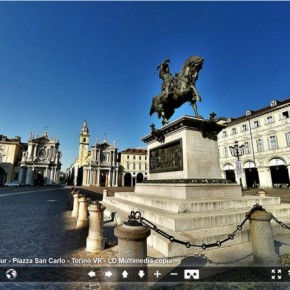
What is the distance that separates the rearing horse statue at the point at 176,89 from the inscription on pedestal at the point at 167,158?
5.51 ft

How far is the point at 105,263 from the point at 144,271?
6.28 ft

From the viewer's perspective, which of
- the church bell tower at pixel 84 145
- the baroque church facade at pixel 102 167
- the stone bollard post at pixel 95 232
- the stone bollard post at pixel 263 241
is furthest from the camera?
the church bell tower at pixel 84 145

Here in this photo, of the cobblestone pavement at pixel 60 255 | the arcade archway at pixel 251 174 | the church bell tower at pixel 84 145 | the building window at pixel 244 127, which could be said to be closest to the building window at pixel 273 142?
the arcade archway at pixel 251 174

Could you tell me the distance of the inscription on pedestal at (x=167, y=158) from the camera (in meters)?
8.01

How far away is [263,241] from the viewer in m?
3.49

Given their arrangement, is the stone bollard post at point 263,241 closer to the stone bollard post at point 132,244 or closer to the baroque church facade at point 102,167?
the stone bollard post at point 132,244

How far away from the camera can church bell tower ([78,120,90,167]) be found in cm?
8400

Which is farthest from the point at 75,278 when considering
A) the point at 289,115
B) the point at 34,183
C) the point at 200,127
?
the point at 34,183

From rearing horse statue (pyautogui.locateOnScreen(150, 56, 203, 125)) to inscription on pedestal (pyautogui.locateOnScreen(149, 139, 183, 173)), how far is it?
1.68 m

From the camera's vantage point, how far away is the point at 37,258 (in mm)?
4203

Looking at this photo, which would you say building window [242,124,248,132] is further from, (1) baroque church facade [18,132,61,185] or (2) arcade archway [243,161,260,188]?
(1) baroque church facade [18,132,61,185]

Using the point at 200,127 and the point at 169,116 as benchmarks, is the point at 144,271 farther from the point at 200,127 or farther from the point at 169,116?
the point at 169,116

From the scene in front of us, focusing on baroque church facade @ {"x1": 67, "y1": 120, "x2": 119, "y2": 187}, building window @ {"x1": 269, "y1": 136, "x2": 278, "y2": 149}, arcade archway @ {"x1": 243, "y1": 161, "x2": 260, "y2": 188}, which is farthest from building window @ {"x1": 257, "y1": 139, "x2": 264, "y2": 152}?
baroque church facade @ {"x1": 67, "y1": 120, "x2": 119, "y2": 187}

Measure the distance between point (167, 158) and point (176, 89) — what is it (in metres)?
3.44
